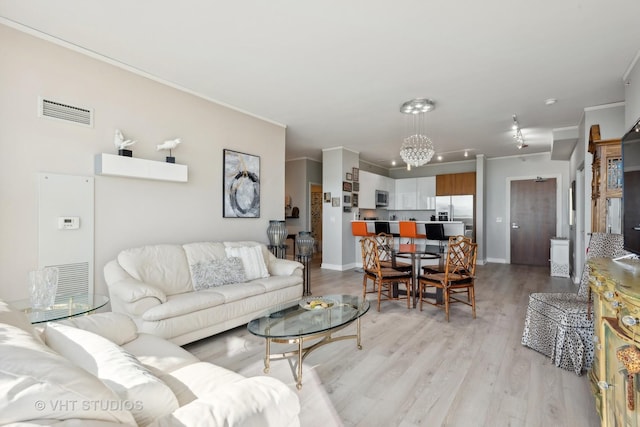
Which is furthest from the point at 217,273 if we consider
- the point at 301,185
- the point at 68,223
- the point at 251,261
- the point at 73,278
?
the point at 301,185

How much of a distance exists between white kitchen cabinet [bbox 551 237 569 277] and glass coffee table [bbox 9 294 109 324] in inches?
286

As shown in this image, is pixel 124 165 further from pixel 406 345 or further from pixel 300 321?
pixel 406 345

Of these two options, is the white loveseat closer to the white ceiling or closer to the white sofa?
the white sofa

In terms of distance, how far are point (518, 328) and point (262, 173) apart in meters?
3.78

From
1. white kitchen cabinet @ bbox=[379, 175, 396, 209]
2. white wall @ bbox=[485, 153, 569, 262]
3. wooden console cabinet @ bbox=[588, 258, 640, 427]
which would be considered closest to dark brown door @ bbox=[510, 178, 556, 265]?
white wall @ bbox=[485, 153, 569, 262]

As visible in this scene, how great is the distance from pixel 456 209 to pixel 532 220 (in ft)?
5.52

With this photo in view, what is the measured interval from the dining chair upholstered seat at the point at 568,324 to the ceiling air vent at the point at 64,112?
443 cm

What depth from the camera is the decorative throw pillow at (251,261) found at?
3.75 metres

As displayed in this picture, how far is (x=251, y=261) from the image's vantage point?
12.5 ft

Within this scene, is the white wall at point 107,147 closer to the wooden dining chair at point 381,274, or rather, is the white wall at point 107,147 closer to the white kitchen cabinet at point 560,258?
the wooden dining chair at point 381,274

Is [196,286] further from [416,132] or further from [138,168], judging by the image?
[416,132]

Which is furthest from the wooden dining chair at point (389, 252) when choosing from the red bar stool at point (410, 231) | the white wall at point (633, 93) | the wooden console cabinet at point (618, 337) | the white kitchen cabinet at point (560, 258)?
the white kitchen cabinet at point (560, 258)

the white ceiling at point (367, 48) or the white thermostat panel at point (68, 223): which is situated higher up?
the white ceiling at point (367, 48)

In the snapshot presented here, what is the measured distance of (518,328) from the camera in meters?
3.38
